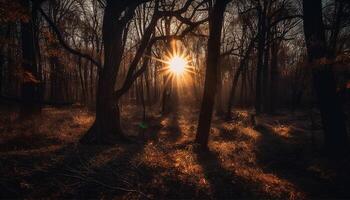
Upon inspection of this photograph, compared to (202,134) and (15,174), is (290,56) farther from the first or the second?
(15,174)

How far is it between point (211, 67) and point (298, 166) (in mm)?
4354

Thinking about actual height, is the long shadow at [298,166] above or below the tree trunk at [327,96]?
below

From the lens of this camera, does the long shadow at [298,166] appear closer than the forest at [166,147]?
No

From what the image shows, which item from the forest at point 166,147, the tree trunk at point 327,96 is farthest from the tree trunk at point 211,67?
the tree trunk at point 327,96

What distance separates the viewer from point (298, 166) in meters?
8.32

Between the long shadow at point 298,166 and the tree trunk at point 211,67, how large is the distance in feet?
7.27

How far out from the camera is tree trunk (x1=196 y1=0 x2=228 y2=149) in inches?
375

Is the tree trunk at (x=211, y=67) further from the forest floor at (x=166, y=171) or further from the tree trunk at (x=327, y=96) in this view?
the tree trunk at (x=327, y=96)

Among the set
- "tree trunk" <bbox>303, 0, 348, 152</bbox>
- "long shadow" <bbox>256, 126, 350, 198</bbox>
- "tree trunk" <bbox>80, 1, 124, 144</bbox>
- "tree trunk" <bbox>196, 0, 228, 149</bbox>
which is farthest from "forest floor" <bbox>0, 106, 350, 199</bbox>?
"tree trunk" <bbox>80, 1, 124, 144</bbox>

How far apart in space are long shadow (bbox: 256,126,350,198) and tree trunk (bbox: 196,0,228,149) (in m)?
2.22

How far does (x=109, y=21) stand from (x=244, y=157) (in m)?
7.02

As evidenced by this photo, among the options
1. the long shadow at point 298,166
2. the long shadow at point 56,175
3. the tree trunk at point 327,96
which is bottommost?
the long shadow at point 298,166

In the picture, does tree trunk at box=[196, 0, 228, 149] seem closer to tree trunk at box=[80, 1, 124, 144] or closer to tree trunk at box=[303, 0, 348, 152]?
tree trunk at box=[303, 0, 348, 152]

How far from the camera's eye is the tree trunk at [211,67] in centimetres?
952
